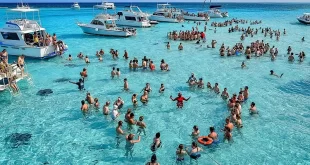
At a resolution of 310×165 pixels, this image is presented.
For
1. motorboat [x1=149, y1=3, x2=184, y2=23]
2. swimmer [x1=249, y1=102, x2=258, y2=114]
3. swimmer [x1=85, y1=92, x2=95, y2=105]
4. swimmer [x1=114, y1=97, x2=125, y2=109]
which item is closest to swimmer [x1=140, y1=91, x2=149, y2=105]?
swimmer [x1=114, y1=97, x2=125, y2=109]

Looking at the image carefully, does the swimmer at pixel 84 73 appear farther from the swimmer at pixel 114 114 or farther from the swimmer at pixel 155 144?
the swimmer at pixel 155 144

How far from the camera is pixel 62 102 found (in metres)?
17.2

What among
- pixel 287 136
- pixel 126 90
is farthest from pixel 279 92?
pixel 126 90

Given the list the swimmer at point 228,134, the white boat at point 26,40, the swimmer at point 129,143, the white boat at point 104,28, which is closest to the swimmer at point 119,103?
the swimmer at point 129,143

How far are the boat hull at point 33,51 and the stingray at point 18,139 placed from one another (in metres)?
14.3

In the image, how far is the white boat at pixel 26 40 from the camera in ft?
85.6

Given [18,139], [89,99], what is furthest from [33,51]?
[18,139]

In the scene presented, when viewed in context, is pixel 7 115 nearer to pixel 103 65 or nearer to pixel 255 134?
pixel 103 65

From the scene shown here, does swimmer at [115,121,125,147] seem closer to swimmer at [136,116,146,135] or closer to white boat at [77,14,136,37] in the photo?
swimmer at [136,116,146,135]

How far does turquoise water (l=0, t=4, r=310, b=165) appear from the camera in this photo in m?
12.1

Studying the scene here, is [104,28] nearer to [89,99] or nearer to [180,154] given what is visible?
[89,99]

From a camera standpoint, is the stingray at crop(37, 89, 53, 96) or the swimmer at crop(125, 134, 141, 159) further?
the stingray at crop(37, 89, 53, 96)

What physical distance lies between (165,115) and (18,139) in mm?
7591

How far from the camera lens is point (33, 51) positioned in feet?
86.1
